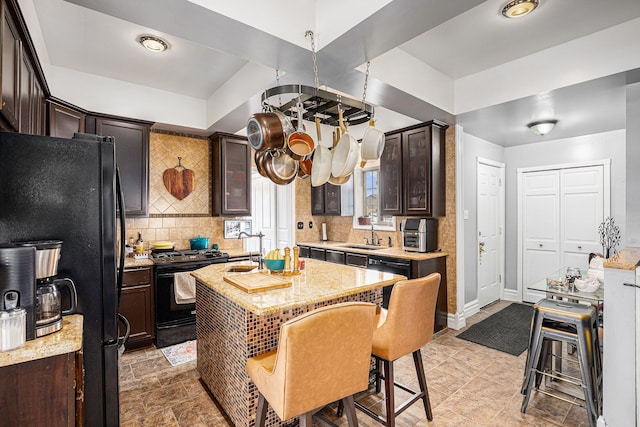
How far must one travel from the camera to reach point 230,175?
4.32 m

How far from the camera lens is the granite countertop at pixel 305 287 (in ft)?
5.52

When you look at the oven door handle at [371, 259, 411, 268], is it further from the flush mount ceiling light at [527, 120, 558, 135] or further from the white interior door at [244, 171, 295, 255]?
the flush mount ceiling light at [527, 120, 558, 135]

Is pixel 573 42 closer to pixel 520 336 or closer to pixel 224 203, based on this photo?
pixel 520 336

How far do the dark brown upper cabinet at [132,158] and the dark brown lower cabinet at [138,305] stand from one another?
72 centimetres

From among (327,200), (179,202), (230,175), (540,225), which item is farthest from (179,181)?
(540,225)

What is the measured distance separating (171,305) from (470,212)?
3.87 m

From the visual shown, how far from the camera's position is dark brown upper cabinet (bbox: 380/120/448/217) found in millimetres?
3816

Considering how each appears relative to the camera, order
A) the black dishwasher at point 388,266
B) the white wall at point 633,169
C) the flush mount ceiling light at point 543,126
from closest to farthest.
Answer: the white wall at point 633,169 < the black dishwasher at point 388,266 < the flush mount ceiling light at point 543,126

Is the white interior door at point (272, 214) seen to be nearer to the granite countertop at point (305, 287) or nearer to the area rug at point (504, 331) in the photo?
the granite countertop at point (305, 287)

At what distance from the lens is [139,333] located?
330 cm

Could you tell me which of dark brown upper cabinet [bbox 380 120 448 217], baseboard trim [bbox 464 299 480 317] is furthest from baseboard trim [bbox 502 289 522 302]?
dark brown upper cabinet [bbox 380 120 448 217]

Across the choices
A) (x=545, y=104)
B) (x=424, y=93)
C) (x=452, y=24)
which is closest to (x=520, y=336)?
(x=545, y=104)

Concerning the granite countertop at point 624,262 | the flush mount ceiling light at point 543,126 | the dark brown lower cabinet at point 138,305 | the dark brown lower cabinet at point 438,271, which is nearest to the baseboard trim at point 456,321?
the dark brown lower cabinet at point 438,271

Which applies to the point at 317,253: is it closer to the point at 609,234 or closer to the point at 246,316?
the point at 246,316
